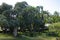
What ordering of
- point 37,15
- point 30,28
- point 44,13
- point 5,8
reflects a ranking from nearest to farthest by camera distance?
1. point 5,8
2. point 37,15
3. point 30,28
4. point 44,13

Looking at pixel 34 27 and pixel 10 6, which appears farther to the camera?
pixel 34 27

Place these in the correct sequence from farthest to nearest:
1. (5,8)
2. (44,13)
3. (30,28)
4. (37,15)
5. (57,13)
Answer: (57,13) < (44,13) < (30,28) < (37,15) < (5,8)

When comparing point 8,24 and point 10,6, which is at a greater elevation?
point 10,6

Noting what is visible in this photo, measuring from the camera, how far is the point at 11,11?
90.0 feet

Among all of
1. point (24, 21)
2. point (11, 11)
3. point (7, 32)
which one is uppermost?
point (11, 11)

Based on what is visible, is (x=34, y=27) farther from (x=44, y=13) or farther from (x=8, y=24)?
(x=8, y=24)

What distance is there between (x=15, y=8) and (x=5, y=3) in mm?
1853

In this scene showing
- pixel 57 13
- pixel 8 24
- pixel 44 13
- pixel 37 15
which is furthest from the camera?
pixel 57 13

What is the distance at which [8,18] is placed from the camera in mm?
27281

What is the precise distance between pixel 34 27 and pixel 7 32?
5264mm

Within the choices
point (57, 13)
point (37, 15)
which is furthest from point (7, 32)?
point (57, 13)

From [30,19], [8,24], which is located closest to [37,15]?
[30,19]

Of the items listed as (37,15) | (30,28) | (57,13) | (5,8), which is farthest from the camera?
(57,13)

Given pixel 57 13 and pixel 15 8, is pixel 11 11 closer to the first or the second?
pixel 15 8
